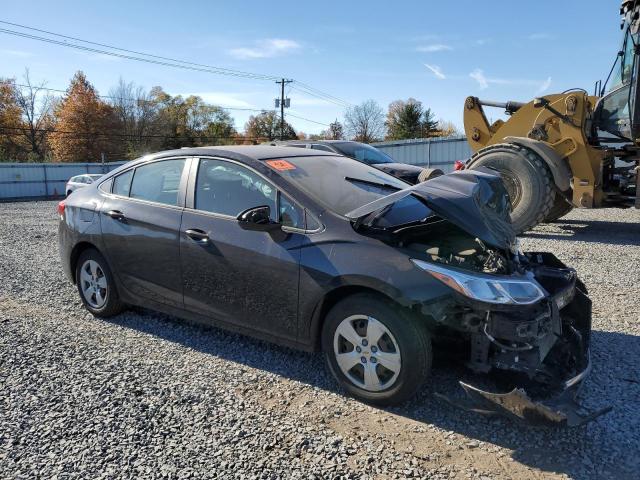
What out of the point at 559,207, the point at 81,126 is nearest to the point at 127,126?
the point at 81,126

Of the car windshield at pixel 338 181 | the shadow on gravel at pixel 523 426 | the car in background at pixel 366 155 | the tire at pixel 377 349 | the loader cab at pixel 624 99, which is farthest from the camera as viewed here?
the car in background at pixel 366 155

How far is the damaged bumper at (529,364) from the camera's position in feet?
8.61

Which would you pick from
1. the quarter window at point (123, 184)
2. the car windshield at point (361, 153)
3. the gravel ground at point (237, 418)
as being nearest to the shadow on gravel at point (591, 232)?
the car windshield at point (361, 153)

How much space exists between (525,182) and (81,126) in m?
52.6

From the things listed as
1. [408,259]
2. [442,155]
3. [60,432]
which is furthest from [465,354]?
[442,155]

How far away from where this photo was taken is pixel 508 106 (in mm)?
10234

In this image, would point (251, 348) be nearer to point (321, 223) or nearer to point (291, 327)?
point (291, 327)

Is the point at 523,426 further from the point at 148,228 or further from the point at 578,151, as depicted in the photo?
the point at 578,151

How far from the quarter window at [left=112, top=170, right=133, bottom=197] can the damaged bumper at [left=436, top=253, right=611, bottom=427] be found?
3333 millimetres

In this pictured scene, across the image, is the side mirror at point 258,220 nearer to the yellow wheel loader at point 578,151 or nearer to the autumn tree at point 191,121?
the yellow wheel loader at point 578,151

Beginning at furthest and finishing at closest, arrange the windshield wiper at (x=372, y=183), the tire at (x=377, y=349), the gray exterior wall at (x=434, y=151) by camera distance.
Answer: the gray exterior wall at (x=434, y=151), the windshield wiper at (x=372, y=183), the tire at (x=377, y=349)

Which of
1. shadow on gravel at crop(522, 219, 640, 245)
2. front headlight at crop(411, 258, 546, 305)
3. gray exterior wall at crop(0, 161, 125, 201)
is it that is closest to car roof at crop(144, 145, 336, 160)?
front headlight at crop(411, 258, 546, 305)

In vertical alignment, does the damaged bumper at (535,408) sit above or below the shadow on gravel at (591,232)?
below

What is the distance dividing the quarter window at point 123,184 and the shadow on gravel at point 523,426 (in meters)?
1.25
